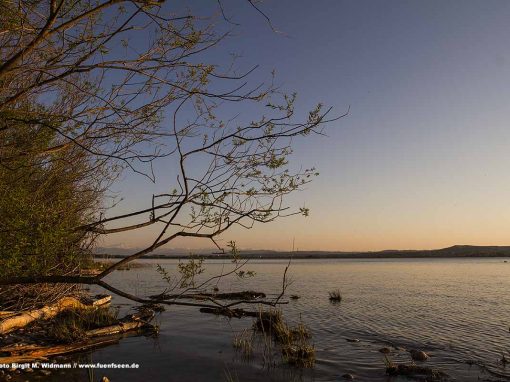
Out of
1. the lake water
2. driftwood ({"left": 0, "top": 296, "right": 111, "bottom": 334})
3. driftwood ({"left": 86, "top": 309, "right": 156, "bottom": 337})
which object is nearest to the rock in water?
the lake water

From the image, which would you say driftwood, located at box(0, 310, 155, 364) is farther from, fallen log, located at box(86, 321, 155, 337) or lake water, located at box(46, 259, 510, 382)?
lake water, located at box(46, 259, 510, 382)

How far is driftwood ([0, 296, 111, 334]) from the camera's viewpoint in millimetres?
12750

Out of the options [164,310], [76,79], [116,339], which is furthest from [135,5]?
[164,310]

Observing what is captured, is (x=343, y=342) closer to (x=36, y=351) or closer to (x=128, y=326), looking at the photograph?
(x=128, y=326)

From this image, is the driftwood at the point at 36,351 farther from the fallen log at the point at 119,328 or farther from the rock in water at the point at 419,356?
the rock in water at the point at 419,356

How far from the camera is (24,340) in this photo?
1236 centimetres

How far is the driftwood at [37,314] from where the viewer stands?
41.8 feet

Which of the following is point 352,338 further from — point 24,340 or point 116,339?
point 24,340

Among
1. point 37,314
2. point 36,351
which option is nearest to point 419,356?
point 36,351

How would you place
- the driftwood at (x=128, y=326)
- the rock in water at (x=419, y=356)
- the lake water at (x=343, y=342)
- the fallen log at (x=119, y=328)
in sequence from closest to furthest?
the lake water at (x=343, y=342) < the rock in water at (x=419, y=356) < the fallen log at (x=119, y=328) < the driftwood at (x=128, y=326)

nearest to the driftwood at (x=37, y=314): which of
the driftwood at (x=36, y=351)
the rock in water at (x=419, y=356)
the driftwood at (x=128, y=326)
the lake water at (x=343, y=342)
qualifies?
the driftwood at (x=36, y=351)

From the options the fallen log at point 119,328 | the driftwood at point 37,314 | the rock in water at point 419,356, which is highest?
the driftwood at point 37,314

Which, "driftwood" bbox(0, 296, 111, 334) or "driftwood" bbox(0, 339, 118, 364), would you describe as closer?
"driftwood" bbox(0, 339, 118, 364)

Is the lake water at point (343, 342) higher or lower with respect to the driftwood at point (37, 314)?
lower
